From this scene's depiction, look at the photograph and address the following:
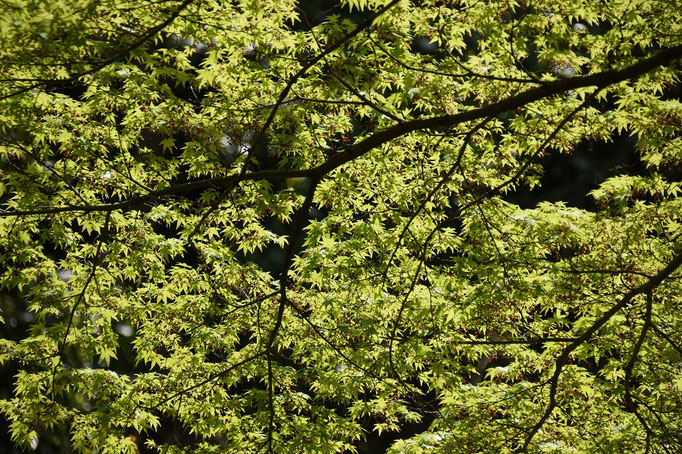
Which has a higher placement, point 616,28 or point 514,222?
point 616,28

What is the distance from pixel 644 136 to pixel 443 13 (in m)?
1.58

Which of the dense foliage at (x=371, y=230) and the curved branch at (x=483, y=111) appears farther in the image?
the dense foliage at (x=371, y=230)

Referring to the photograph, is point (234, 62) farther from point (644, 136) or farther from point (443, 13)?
point (644, 136)

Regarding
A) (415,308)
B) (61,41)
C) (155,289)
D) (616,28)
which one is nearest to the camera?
(61,41)

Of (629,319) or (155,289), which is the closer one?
(629,319)

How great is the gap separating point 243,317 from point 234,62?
1794 mm

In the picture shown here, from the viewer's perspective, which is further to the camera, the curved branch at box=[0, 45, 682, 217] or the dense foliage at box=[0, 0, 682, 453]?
the dense foliage at box=[0, 0, 682, 453]

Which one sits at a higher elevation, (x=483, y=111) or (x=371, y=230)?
(x=483, y=111)

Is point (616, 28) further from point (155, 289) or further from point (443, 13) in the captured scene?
point (155, 289)

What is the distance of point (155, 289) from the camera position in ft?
14.1

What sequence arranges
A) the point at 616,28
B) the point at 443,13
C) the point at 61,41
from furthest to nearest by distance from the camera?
the point at 443,13
the point at 616,28
the point at 61,41

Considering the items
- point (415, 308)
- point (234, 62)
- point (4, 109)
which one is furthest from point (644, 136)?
point (4, 109)

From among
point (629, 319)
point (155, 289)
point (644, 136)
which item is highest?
point (644, 136)

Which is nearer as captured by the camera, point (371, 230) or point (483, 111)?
point (483, 111)
